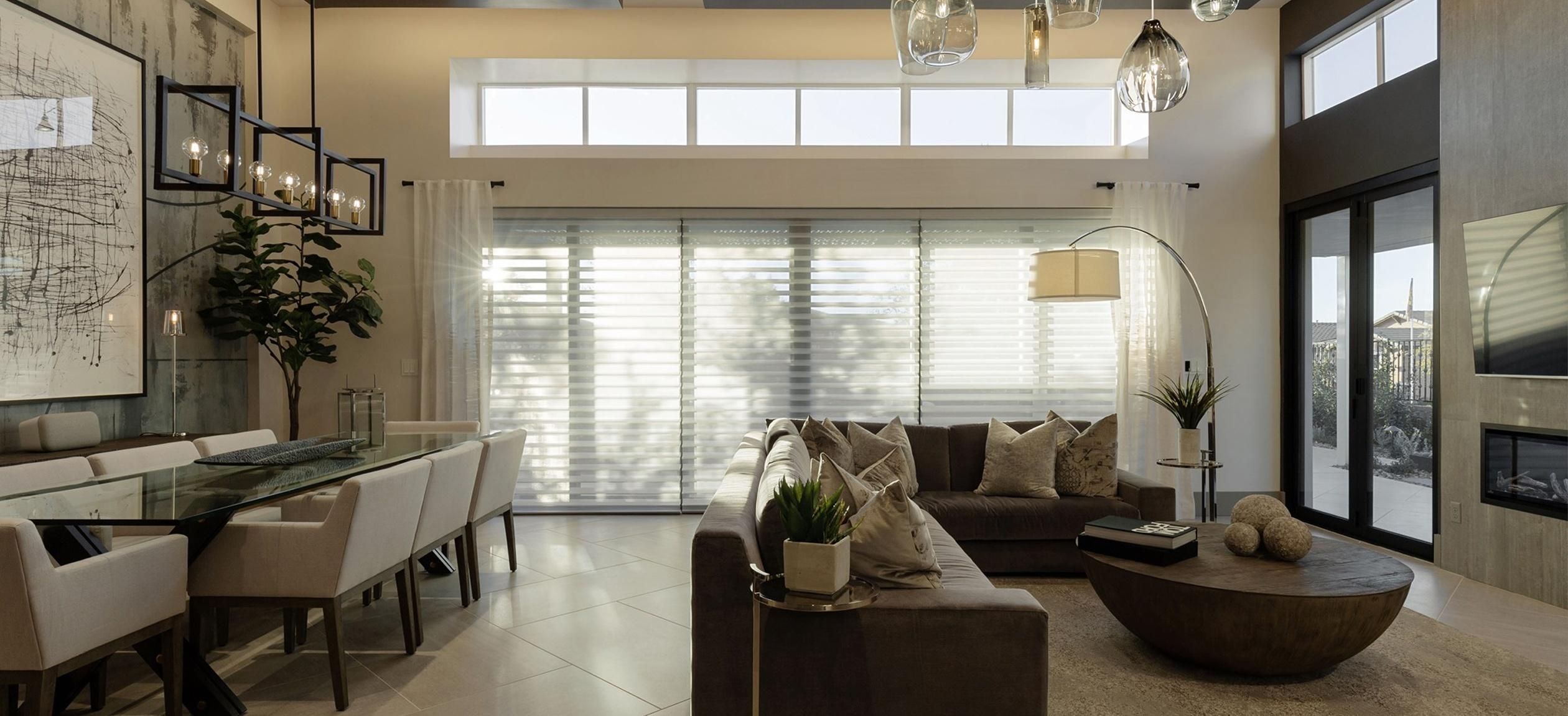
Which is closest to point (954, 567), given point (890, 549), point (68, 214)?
point (890, 549)

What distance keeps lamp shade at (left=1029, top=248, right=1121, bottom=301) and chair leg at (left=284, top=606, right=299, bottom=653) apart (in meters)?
3.84

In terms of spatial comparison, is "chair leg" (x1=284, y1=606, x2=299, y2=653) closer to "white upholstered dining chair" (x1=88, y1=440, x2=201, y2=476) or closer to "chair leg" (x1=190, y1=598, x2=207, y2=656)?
"chair leg" (x1=190, y1=598, x2=207, y2=656)

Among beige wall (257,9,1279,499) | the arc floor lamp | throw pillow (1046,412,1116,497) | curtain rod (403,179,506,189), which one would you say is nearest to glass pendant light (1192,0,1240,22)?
the arc floor lamp

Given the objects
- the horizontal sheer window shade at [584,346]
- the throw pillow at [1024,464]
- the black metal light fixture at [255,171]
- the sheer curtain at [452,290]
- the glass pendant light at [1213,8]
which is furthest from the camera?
the horizontal sheer window shade at [584,346]

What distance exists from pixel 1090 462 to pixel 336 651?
12.0ft

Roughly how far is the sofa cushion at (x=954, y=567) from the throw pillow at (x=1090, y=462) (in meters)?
1.18

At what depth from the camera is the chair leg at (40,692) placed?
2125mm

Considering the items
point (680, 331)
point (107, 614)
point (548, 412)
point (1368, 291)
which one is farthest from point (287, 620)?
point (1368, 291)

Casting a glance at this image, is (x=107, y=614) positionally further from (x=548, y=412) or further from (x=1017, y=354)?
(x=1017, y=354)

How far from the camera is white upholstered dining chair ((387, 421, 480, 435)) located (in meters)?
4.93

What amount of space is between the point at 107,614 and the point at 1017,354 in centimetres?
521

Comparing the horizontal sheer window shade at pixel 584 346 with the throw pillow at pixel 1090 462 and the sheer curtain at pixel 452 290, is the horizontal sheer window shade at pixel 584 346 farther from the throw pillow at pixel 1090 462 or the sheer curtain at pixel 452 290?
the throw pillow at pixel 1090 462

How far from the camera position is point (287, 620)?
3176 mm

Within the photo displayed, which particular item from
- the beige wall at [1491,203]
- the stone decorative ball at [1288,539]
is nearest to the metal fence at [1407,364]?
the beige wall at [1491,203]
